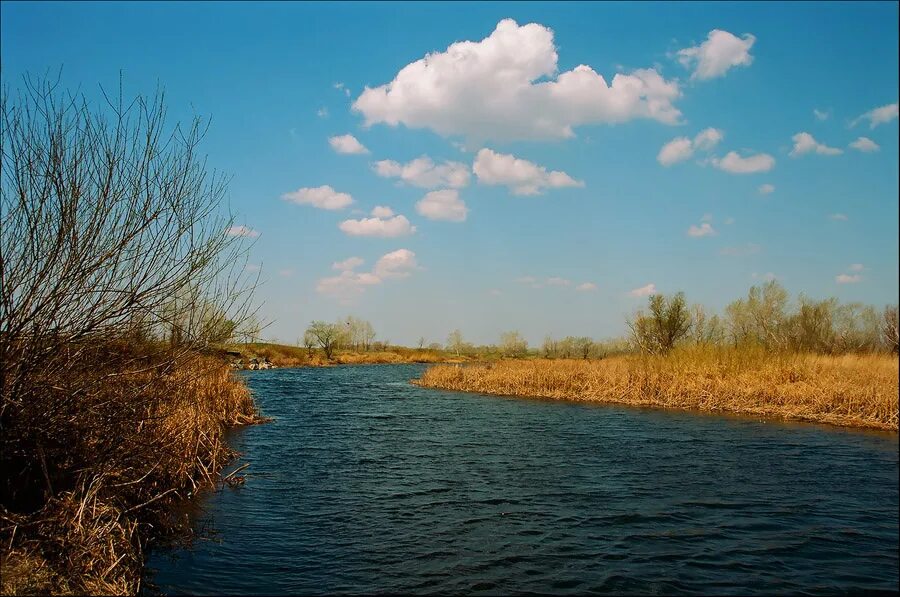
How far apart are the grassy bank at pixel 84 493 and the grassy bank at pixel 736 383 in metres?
21.4

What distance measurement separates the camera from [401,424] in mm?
21344

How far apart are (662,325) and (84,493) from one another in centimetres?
3901

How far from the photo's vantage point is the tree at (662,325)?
1570 inches

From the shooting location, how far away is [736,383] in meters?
24.3

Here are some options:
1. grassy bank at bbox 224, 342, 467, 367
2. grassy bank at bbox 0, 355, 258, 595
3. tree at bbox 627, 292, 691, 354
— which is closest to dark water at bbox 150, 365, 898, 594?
grassy bank at bbox 0, 355, 258, 595

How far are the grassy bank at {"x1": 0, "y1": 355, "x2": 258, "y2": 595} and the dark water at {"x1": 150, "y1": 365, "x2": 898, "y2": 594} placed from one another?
913mm

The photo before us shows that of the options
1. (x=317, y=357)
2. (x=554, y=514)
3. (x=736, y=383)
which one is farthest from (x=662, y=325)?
(x=317, y=357)

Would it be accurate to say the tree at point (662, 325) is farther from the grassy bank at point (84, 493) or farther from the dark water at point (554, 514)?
the grassy bank at point (84, 493)

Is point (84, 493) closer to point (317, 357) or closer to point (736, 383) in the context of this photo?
point (736, 383)

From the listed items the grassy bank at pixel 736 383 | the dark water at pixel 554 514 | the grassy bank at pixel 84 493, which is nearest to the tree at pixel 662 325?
the grassy bank at pixel 736 383

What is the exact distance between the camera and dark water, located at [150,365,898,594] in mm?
7359

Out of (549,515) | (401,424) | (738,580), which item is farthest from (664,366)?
(738,580)

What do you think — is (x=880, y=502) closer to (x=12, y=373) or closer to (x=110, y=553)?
(x=110, y=553)

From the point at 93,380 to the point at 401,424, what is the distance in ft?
49.3
